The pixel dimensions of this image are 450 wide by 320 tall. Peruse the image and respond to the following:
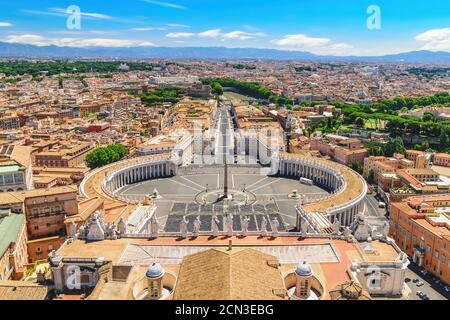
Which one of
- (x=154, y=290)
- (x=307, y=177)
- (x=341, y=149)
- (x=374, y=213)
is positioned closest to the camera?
(x=154, y=290)

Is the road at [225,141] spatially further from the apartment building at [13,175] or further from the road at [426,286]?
the road at [426,286]

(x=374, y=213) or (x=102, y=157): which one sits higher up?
(x=102, y=157)

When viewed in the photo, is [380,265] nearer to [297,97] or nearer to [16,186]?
[16,186]

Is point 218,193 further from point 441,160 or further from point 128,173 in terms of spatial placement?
point 441,160

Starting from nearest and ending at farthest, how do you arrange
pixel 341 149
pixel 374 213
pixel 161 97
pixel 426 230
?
pixel 426 230 → pixel 374 213 → pixel 341 149 → pixel 161 97

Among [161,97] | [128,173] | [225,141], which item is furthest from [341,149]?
[161,97]
